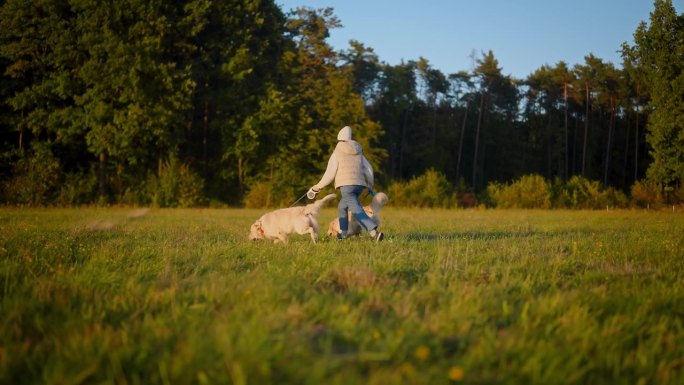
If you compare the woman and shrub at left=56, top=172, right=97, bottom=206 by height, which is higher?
the woman

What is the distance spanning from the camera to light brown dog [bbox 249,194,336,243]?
9.16 metres

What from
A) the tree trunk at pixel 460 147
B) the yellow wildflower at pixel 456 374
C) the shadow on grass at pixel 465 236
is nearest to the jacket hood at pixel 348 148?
the shadow on grass at pixel 465 236

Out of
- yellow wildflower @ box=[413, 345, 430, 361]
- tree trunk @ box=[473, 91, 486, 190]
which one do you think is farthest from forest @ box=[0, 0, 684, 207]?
yellow wildflower @ box=[413, 345, 430, 361]

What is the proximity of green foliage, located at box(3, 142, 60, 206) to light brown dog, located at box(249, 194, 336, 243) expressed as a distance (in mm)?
20092

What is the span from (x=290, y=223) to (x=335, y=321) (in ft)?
18.5

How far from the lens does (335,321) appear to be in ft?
12.4

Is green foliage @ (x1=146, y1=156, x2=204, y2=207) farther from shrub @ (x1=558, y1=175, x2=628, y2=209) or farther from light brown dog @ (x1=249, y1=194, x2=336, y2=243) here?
shrub @ (x1=558, y1=175, x2=628, y2=209)

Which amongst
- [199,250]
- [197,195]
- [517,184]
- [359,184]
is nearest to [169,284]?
[199,250]

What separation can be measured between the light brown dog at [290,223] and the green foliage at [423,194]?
75.8 ft

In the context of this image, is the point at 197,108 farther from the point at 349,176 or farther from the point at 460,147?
the point at 460,147

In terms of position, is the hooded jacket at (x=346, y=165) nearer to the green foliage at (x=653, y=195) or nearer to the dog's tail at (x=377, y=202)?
the dog's tail at (x=377, y=202)

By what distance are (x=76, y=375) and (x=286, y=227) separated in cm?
652

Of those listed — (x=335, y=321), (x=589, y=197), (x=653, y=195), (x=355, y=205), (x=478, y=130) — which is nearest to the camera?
(x=335, y=321)

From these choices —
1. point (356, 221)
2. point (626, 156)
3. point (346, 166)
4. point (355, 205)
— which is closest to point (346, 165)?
point (346, 166)
